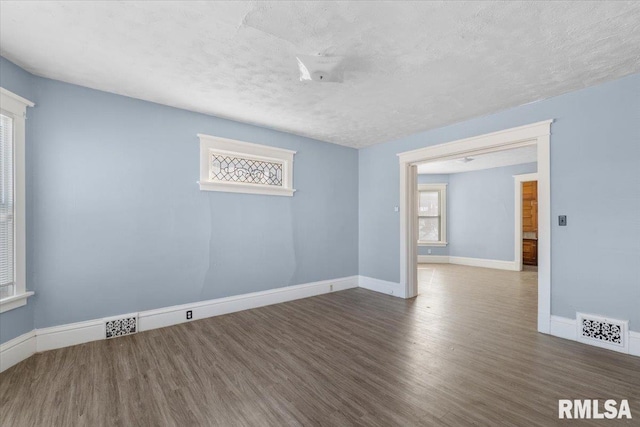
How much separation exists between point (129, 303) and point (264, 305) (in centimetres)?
165

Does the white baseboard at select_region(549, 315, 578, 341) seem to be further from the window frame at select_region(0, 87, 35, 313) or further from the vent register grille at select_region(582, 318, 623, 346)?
the window frame at select_region(0, 87, 35, 313)

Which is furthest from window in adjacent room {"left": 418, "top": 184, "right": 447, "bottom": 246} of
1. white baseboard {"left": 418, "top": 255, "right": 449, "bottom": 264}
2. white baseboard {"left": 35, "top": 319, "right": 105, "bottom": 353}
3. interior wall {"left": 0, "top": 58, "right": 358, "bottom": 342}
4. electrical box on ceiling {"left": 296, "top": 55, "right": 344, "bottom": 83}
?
white baseboard {"left": 35, "top": 319, "right": 105, "bottom": 353}

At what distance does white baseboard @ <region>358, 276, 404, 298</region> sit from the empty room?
281 millimetres

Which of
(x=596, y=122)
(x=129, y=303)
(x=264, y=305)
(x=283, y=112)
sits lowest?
→ (x=264, y=305)

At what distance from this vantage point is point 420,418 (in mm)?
1686

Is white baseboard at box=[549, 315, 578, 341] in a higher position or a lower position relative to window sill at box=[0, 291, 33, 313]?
lower

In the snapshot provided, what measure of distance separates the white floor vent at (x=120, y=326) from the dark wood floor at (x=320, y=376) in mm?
144

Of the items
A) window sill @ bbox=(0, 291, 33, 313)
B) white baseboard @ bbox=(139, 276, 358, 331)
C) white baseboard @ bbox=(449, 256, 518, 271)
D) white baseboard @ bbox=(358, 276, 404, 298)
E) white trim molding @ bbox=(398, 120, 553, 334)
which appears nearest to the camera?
window sill @ bbox=(0, 291, 33, 313)

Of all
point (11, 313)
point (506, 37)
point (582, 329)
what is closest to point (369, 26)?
point (506, 37)

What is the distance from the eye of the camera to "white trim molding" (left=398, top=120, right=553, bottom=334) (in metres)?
2.96

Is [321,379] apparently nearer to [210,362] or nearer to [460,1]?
[210,362]

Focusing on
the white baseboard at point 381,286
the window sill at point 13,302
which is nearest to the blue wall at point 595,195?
the white baseboard at point 381,286

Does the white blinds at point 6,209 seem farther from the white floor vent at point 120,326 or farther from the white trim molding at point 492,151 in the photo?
the white trim molding at point 492,151

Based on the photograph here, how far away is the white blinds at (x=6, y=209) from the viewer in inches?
88.7
